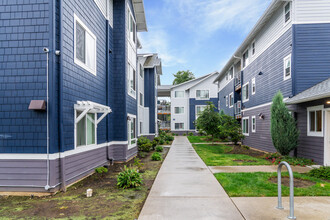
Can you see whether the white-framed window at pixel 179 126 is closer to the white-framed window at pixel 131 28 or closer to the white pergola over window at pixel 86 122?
the white-framed window at pixel 131 28

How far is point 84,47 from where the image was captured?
25.4ft

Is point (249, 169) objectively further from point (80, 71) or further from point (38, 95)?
point (38, 95)

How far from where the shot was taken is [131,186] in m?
Answer: 6.32

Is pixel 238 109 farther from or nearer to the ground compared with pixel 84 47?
nearer to the ground

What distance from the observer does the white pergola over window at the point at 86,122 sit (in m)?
6.87

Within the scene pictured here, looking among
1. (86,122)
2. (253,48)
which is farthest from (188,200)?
(253,48)

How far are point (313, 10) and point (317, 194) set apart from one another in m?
9.05

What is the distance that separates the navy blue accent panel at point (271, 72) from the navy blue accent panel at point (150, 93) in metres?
9.56

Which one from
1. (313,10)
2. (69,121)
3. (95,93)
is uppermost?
(313,10)

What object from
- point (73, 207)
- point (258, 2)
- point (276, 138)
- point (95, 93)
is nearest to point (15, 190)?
point (73, 207)

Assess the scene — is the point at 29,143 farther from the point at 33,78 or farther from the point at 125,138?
the point at 125,138

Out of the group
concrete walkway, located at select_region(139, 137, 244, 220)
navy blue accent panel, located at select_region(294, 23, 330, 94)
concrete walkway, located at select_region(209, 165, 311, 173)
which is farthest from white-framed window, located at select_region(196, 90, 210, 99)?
concrete walkway, located at select_region(139, 137, 244, 220)

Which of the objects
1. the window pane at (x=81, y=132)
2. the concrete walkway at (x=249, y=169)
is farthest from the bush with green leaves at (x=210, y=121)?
the window pane at (x=81, y=132)

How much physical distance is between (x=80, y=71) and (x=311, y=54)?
10.4 meters
